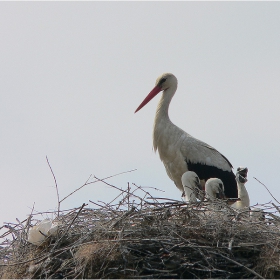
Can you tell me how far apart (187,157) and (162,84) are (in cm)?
107

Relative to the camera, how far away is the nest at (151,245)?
5293mm

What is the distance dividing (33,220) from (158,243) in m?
1.14

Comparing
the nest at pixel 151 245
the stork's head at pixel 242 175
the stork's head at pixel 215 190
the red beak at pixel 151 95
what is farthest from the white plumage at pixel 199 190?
the red beak at pixel 151 95

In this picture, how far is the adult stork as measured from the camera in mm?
8562

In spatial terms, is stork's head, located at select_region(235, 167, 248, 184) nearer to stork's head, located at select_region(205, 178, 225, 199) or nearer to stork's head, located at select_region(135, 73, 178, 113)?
stork's head, located at select_region(205, 178, 225, 199)

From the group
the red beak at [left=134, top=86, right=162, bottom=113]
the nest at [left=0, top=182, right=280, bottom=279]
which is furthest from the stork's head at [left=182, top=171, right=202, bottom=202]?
the red beak at [left=134, top=86, right=162, bottom=113]

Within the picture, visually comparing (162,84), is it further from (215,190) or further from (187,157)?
(215,190)

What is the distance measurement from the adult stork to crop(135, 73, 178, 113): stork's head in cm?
48

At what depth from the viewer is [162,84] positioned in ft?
30.3

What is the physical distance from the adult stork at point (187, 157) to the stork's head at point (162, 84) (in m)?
0.48

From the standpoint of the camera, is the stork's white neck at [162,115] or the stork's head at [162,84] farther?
the stork's head at [162,84]

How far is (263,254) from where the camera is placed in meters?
5.39

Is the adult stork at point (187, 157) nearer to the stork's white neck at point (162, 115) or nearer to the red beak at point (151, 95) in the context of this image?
the stork's white neck at point (162, 115)

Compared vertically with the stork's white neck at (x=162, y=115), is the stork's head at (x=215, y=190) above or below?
below
